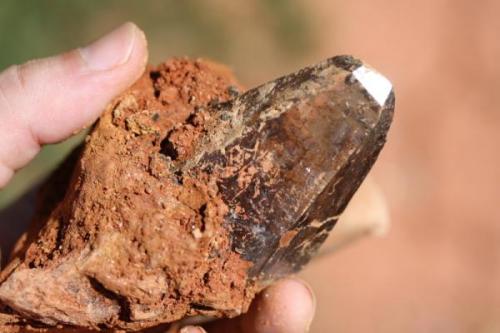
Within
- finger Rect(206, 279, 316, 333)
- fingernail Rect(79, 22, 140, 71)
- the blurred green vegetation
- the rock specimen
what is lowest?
finger Rect(206, 279, 316, 333)

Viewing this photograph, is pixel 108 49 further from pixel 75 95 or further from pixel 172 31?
pixel 172 31

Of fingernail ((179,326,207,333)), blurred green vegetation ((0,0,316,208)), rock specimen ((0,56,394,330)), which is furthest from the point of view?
blurred green vegetation ((0,0,316,208))

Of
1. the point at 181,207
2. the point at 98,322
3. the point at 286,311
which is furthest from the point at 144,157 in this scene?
the point at 286,311

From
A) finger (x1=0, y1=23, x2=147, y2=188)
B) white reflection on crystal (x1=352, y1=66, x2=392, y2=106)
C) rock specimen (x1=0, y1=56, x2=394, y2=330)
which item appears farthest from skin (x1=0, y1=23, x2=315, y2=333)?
white reflection on crystal (x1=352, y1=66, x2=392, y2=106)

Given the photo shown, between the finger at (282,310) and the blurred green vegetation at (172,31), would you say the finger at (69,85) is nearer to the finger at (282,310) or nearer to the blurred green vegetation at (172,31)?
the finger at (282,310)

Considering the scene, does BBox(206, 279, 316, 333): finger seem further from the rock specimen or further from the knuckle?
A: the knuckle

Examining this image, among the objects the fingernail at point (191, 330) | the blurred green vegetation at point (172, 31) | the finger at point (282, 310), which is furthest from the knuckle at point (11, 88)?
the blurred green vegetation at point (172, 31)
